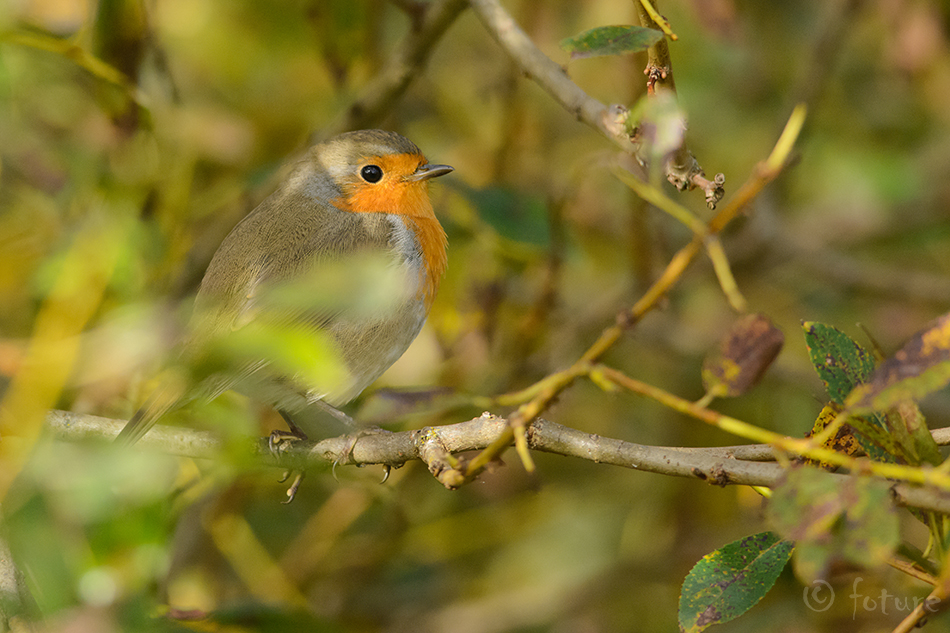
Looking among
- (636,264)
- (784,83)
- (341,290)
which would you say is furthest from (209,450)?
(784,83)

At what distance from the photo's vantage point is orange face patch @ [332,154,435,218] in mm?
3545

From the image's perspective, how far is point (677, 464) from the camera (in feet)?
5.30

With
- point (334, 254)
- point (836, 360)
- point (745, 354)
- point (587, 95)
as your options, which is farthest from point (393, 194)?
point (745, 354)

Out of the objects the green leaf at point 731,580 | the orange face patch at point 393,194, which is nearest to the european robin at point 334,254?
the orange face patch at point 393,194

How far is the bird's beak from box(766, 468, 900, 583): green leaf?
2.45 meters

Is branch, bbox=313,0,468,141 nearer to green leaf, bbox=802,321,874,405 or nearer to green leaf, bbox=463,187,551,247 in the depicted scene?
green leaf, bbox=463,187,551,247

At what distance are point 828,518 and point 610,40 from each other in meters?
0.81

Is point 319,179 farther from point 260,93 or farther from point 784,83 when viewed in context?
point 784,83

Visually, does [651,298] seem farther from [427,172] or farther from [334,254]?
[427,172]

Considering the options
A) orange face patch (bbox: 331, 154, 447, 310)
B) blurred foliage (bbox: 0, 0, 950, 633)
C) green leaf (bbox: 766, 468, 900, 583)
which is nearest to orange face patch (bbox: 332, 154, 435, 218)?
orange face patch (bbox: 331, 154, 447, 310)

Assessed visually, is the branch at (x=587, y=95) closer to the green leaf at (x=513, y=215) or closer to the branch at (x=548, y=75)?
the branch at (x=548, y=75)

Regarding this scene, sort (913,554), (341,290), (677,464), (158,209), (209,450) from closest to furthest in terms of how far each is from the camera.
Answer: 1. (341,290)
2. (913,554)
3. (677,464)
4. (209,450)
5. (158,209)

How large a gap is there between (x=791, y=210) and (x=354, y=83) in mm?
2511

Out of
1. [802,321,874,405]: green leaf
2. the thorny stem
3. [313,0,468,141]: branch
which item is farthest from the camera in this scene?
[313,0,468,141]: branch
